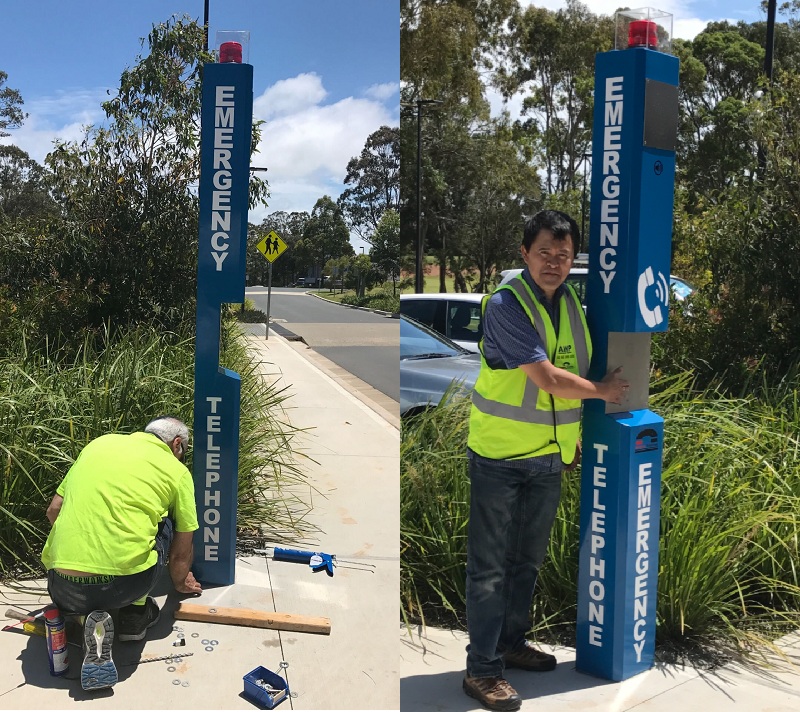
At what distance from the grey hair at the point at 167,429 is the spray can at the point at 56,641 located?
3.14 feet

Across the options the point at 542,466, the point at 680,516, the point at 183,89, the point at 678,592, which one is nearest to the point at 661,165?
the point at 542,466

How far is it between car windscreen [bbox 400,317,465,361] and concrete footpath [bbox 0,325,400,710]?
1.37 m

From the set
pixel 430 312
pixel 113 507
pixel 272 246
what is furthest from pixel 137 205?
pixel 272 246

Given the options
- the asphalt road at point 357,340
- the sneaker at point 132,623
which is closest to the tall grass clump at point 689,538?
the sneaker at point 132,623

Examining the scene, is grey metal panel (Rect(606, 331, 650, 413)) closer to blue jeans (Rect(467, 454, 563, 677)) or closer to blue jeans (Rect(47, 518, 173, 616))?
blue jeans (Rect(467, 454, 563, 677))

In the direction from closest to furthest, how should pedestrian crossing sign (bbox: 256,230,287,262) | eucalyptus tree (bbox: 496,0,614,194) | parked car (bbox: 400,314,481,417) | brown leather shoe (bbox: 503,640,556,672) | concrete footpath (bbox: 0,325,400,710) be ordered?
concrete footpath (bbox: 0,325,400,710)
brown leather shoe (bbox: 503,640,556,672)
parked car (bbox: 400,314,481,417)
pedestrian crossing sign (bbox: 256,230,287,262)
eucalyptus tree (bbox: 496,0,614,194)

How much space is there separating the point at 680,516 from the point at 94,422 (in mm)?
3462

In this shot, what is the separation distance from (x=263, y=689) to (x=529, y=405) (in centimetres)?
159

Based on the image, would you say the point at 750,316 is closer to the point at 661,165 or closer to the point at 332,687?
the point at 661,165

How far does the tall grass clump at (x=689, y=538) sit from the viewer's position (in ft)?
12.8

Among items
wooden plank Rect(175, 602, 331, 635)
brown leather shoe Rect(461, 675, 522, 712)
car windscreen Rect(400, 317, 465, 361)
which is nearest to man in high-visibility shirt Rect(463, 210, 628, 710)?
brown leather shoe Rect(461, 675, 522, 712)

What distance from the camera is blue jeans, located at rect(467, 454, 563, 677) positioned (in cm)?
333

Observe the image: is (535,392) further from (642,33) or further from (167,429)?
(167,429)

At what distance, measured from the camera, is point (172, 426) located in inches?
168
